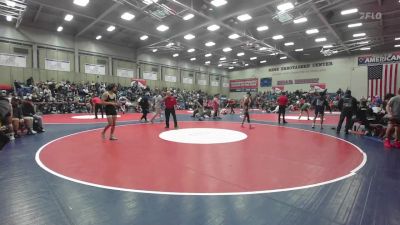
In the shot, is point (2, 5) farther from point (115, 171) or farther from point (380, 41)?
point (380, 41)

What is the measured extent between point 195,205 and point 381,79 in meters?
23.8

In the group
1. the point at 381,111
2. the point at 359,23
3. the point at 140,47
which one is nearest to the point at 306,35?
the point at 359,23

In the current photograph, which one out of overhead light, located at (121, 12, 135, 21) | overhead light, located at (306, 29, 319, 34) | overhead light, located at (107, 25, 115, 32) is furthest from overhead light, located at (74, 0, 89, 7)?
overhead light, located at (306, 29, 319, 34)

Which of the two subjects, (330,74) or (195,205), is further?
(330,74)

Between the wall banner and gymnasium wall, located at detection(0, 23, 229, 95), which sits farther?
the wall banner

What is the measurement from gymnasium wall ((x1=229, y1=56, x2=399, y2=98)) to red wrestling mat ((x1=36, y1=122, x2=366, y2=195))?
2465 cm

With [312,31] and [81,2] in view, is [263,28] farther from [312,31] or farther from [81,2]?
[81,2]

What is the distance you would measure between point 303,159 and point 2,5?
17.7 m

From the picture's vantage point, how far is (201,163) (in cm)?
455

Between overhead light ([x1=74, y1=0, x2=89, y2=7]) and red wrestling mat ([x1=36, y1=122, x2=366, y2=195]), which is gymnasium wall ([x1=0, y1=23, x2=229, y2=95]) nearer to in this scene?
overhead light ([x1=74, y1=0, x2=89, y2=7])

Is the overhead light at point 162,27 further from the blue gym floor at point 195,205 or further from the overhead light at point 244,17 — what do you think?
the blue gym floor at point 195,205

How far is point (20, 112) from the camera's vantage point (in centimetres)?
771

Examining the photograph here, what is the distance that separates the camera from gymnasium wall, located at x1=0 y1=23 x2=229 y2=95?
18500 millimetres

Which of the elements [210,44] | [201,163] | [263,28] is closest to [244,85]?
[210,44]
